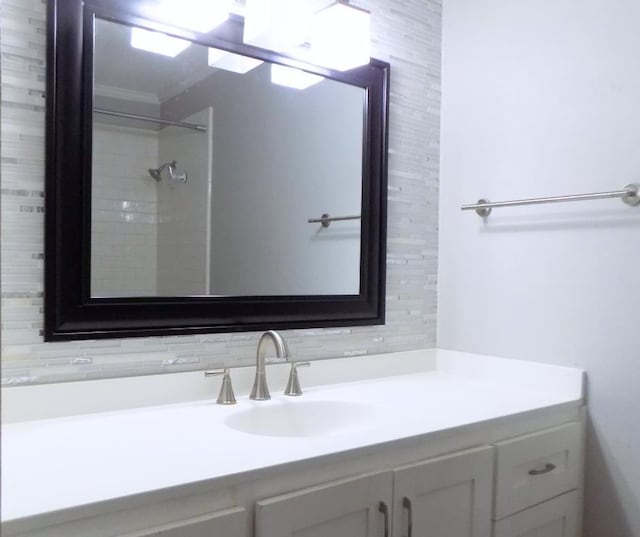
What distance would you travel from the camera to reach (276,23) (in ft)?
5.08

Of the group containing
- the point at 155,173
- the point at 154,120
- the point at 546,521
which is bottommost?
the point at 546,521

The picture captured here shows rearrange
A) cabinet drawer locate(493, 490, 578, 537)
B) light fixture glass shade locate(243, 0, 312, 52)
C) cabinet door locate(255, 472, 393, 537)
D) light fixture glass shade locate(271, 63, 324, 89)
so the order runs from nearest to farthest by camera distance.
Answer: cabinet door locate(255, 472, 393, 537)
cabinet drawer locate(493, 490, 578, 537)
light fixture glass shade locate(243, 0, 312, 52)
light fixture glass shade locate(271, 63, 324, 89)

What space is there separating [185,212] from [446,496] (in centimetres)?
90

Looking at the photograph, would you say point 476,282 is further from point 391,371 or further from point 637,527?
point 637,527

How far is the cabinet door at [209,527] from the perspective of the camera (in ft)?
2.93

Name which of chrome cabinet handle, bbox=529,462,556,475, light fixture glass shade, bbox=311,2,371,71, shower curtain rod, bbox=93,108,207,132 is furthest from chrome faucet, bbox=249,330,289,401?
light fixture glass shade, bbox=311,2,371,71

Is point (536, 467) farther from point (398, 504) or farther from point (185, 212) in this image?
point (185, 212)

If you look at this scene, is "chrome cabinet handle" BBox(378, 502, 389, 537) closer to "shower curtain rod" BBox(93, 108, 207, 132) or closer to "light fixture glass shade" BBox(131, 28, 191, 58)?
"shower curtain rod" BBox(93, 108, 207, 132)

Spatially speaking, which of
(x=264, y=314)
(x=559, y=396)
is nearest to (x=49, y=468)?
(x=264, y=314)

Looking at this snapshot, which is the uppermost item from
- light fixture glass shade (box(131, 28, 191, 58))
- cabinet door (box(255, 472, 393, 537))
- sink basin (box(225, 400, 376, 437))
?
light fixture glass shade (box(131, 28, 191, 58))

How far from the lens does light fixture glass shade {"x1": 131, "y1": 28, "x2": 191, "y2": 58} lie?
135cm

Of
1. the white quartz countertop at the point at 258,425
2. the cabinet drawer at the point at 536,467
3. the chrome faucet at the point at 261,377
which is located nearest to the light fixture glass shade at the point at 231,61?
the chrome faucet at the point at 261,377

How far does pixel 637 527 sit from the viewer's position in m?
1.45

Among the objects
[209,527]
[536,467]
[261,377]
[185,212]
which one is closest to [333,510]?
[209,527]
